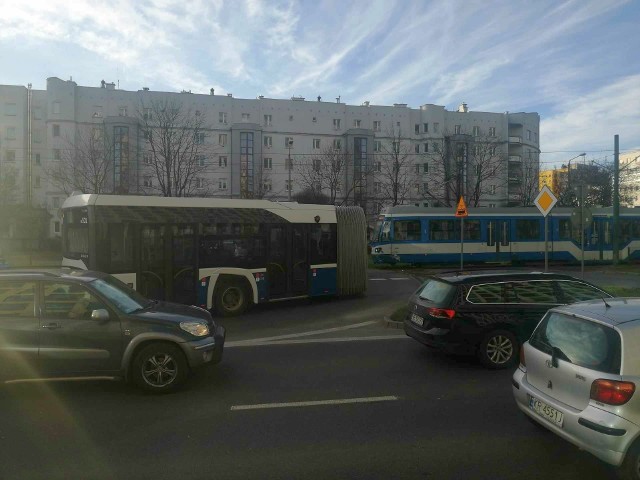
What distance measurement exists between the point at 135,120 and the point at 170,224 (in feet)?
165

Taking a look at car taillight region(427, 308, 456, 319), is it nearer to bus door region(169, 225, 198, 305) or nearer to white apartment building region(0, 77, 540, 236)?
bus door region(169, 225, 198, 305)

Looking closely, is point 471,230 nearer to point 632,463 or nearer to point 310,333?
point 310,333

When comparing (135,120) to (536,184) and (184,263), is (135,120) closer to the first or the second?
(536,184)

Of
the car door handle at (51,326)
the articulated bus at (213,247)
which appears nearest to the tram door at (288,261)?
the articulated bus at (213,247)

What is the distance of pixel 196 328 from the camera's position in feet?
22.3

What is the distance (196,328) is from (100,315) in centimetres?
121

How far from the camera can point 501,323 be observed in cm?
773

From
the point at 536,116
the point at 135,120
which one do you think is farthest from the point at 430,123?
the point at 135,120

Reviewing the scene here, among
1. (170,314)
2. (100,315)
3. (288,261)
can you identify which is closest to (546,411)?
(170,314)

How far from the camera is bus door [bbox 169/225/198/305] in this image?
12758mm

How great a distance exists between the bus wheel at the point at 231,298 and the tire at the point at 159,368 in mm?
6727

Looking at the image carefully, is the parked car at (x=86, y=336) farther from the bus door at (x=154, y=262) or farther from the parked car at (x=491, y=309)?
the bus door at (x=154, y=262)

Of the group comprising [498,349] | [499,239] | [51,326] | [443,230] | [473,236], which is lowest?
[498,349]

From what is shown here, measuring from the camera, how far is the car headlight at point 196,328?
670 cm
